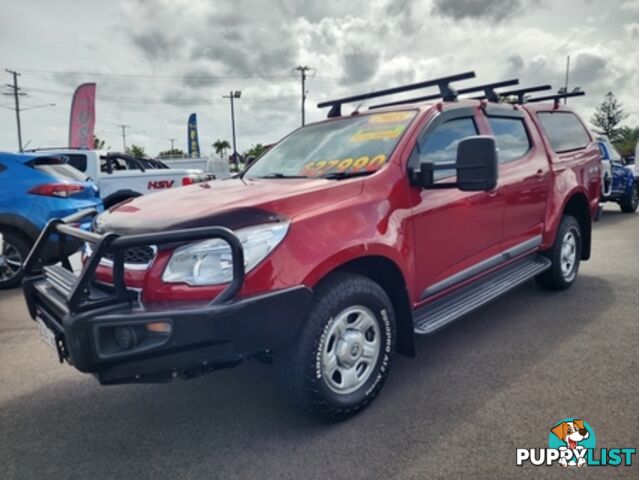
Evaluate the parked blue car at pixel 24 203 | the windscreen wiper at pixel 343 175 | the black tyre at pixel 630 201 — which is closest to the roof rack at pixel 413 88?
the windscreen wiper at pixel 343 175

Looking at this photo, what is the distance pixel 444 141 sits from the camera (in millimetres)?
3273

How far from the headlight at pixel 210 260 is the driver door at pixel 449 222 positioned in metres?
1.16

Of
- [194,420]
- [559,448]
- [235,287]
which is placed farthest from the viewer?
[194,420]

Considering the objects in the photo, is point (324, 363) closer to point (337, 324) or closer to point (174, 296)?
point (337, 324)

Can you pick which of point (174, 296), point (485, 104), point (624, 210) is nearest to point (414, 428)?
point (174, 296)

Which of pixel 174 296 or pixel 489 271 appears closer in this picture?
pixel 174 296

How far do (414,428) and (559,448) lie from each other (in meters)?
0.69

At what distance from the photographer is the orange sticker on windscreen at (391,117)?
3.16m

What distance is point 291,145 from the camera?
150 inches

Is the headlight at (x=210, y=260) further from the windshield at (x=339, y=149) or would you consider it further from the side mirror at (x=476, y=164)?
the side mirror at (x=476, y=164)

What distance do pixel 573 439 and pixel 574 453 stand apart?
4.6 inches

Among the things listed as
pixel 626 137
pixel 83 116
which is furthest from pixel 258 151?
pixel 626 137

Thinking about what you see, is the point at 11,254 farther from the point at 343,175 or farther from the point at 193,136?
the point at 193,136

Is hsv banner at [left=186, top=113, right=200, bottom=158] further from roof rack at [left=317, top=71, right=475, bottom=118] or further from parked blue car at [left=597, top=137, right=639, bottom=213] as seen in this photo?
roof rack at [left=317, top=71, right=475, bottom=118]
